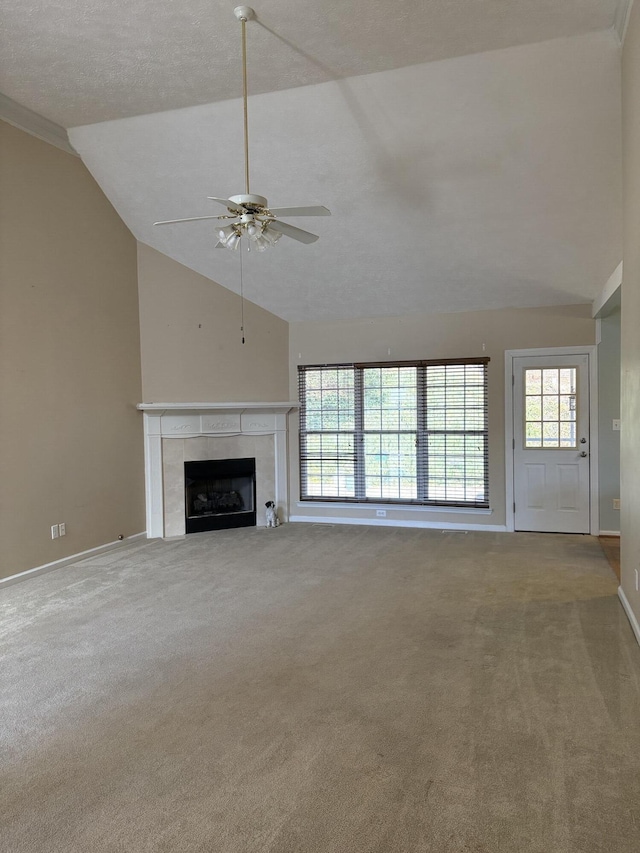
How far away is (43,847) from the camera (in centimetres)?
182

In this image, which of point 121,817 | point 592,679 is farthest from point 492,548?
point 121,817

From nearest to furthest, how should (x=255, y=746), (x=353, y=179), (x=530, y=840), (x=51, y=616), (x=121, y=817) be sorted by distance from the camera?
(x=530, y=840), (x=121, y=817), (x=255, y=746), (x=51, y=616), (x=353, y=179)

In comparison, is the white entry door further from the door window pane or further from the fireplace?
the fireplace

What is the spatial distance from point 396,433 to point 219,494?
7.26ft

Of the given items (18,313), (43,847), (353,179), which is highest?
(353,179)

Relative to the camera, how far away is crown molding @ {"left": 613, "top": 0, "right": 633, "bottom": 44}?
10.2ft

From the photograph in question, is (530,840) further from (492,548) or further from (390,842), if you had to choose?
(492,548)

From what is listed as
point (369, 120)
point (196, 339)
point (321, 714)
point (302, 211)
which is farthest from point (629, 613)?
point (196, 339)

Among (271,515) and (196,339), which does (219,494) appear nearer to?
(271,515)

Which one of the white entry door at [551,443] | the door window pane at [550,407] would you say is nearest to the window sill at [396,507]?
the white entry door at [551,443]

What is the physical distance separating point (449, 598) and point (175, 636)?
193 cm

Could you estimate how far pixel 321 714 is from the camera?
2.58 m

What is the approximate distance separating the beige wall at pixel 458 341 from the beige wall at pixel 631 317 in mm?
2333

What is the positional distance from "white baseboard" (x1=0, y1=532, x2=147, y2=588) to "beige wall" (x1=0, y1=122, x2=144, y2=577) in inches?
2.0
